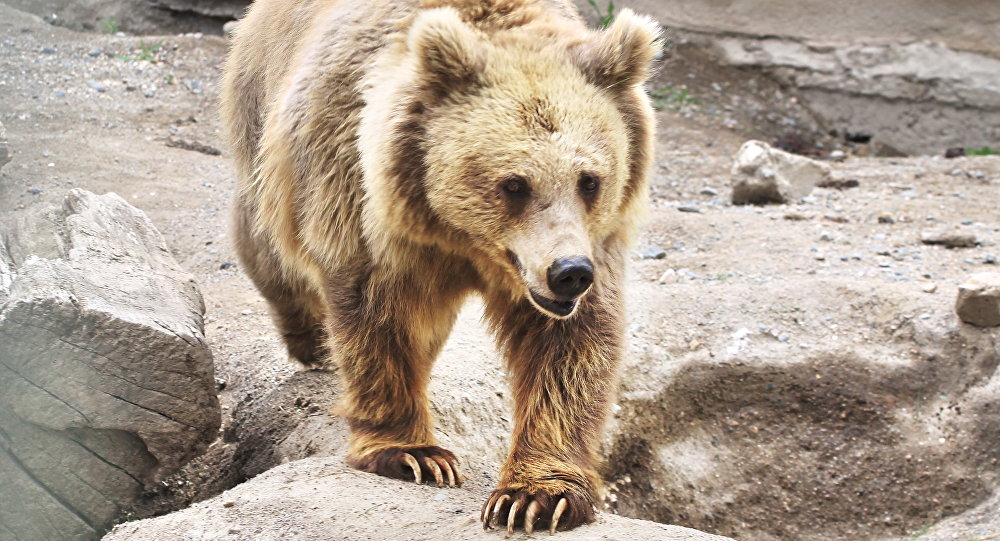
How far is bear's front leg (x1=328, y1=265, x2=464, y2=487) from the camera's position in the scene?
3.26m

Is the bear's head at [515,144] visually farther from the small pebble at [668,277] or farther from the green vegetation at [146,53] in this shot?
the green vegetation at [146,53]

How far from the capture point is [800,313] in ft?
16.4

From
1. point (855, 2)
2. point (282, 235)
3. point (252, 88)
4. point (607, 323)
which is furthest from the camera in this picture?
point (855, 2)

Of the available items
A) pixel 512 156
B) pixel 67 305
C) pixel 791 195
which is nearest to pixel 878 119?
pixel 791 195

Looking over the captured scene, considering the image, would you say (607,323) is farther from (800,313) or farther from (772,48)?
(772,48)

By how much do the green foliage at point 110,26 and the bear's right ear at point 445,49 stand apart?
7.38m

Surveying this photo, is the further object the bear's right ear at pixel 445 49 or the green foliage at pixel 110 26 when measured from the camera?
the green foliage at pixel 110 26

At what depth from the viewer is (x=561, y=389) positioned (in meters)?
3.14

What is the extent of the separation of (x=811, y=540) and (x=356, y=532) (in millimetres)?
2628

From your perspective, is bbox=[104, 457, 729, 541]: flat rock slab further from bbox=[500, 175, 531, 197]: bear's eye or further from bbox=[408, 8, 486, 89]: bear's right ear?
bbox=[408, 8, 486, 89]: bear's right ear

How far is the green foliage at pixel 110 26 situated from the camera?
365 inches

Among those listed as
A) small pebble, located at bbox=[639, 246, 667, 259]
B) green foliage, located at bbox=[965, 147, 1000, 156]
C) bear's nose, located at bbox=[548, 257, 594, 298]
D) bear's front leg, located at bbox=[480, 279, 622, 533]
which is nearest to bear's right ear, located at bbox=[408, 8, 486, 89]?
bear's nose, located at bbox=[548, 257, 594, 298]

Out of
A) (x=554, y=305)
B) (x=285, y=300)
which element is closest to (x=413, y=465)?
(x=554, y=305)

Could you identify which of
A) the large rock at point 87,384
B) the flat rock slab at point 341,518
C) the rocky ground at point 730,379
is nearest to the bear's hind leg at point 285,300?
the rocky ground at point 730,379
